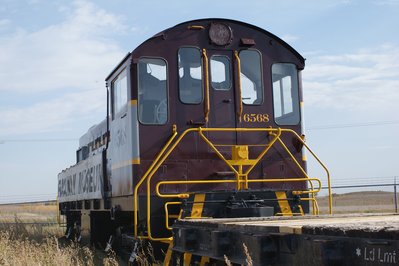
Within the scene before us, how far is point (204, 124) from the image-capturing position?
30.0 ft

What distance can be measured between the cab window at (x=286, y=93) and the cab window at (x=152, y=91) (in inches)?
75.0

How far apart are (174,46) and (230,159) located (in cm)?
198

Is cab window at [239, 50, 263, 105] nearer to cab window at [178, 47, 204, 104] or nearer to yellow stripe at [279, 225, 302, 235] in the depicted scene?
cab window at [178, 47, 204, 104]

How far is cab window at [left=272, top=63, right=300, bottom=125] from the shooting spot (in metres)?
9.66

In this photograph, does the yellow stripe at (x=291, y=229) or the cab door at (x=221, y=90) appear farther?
the cab door at (x=221, y=90)

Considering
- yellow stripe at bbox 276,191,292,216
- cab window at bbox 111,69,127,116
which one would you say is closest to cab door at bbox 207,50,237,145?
yellow stripe at bbox 276,191,292,216

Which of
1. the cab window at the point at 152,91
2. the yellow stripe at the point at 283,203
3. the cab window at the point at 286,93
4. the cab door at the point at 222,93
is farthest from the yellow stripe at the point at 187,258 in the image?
the cab window at the point at 286,93

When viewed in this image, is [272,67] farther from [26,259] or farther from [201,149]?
[26,259]

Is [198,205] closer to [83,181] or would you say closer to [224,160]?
[224,160]

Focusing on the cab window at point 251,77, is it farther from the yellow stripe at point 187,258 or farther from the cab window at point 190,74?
the yellow stripe at point 187,258

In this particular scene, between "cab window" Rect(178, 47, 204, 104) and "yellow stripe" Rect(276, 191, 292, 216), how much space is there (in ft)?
6.51

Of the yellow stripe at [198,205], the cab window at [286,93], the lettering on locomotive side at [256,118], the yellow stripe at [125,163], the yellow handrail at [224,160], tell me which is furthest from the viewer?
the cab window at [286,93]

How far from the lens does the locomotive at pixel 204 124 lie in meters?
8.58

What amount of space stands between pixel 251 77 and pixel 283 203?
2.28m
